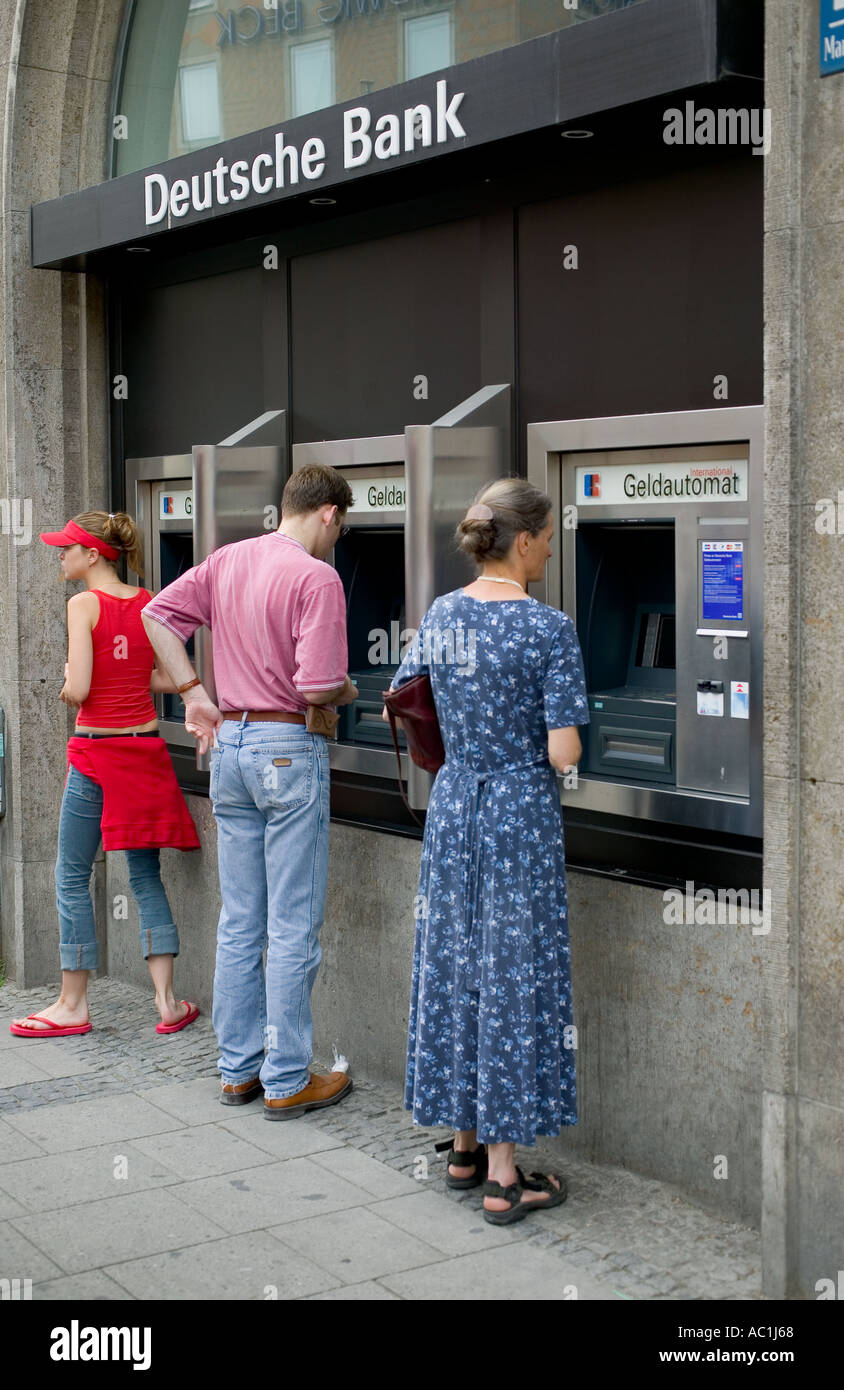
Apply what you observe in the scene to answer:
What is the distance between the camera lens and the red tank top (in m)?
5.91

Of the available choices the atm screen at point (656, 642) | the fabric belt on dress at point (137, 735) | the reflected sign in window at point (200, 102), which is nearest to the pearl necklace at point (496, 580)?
the atm screen at point (656, 642)

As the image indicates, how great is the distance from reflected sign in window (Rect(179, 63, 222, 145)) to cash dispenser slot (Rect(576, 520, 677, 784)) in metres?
2.83

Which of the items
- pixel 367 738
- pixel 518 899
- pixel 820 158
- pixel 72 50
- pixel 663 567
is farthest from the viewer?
pixel 72 50

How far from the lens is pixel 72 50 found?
6.82m

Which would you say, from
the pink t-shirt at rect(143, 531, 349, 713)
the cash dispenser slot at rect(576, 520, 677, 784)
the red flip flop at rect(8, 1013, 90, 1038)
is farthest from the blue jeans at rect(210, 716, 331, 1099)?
the red flip flop at rect(8, 1013, 90, 1038)

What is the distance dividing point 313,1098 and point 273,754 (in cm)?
111

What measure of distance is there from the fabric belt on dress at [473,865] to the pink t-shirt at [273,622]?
83cm

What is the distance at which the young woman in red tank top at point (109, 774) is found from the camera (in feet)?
Result: 19.4

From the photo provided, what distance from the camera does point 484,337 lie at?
515cm

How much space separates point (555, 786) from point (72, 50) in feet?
14.0

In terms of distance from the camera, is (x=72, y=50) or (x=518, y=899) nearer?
(x=518, y=899)

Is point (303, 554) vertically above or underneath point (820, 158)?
underneath

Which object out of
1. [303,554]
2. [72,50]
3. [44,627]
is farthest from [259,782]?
[72,50]
